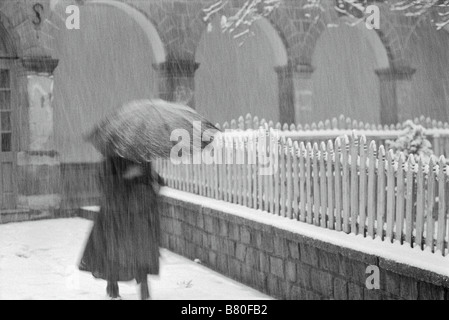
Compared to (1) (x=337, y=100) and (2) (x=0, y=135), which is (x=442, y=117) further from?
(2) (x=0, y=135)

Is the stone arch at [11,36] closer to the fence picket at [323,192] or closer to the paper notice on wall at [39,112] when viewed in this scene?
the paper notice on wall at [39,112]

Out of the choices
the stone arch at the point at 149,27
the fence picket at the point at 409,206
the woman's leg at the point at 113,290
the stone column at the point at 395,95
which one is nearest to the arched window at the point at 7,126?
the stone arch at the point at 149,27

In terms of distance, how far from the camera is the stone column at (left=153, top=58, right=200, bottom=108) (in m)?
13.3

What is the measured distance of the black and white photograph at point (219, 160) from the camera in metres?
6.07

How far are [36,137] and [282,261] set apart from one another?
622 cm

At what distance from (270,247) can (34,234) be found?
A: 4.87 meters

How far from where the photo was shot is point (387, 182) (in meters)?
6.18

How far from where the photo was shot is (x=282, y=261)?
7.19 m

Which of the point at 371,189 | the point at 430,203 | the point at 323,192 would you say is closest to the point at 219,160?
the point at 323,192

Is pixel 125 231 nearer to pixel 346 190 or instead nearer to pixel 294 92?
pixel 346 190

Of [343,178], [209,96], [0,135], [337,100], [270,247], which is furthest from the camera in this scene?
[337,100]

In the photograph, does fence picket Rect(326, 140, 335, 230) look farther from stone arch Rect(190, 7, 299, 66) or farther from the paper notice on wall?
stone arch Rect(190, 7, 299, 66)
